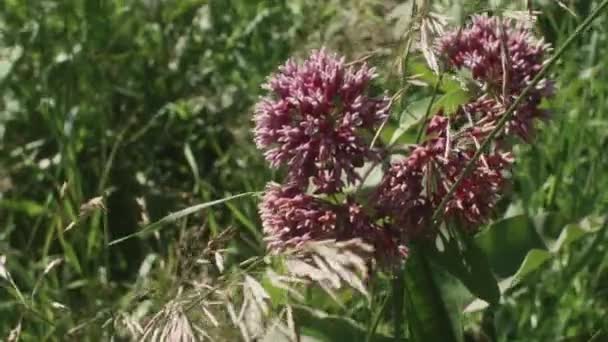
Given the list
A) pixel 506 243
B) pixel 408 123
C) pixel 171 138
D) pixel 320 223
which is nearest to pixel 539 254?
pixel 506 243

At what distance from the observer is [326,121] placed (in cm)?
128

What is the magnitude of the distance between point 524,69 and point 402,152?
21 centimetres

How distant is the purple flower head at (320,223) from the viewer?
4.23 feet

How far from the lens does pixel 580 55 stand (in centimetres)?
267

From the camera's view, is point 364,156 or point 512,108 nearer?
point 512,108

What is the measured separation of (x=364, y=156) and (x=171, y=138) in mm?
1596

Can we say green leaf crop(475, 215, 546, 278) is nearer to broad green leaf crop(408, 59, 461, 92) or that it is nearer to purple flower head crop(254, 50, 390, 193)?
broad green leaf crop(408, 59, 461, 92)

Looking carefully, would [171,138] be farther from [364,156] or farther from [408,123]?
[364,156]

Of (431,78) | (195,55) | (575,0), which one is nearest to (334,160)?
(431,78)

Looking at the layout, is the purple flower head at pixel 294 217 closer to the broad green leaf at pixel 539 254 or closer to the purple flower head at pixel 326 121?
the purple flower head at pixel 326 121

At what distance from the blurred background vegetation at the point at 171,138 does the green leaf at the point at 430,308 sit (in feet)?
1.30

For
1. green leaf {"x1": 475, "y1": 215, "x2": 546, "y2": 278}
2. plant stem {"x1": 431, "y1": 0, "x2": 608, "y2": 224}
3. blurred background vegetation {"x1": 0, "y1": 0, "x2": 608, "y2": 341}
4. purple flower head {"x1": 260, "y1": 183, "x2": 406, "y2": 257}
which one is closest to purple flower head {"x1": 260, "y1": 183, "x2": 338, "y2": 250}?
purple flower head {"x1": 260, "y1": 183, "x2": 406, "y2": 257}

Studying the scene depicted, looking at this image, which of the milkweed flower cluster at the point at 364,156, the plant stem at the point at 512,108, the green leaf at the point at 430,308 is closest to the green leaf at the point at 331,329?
the green leaf at the point at 430,308

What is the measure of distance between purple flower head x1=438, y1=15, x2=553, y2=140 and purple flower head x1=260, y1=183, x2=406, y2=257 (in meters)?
0.20
